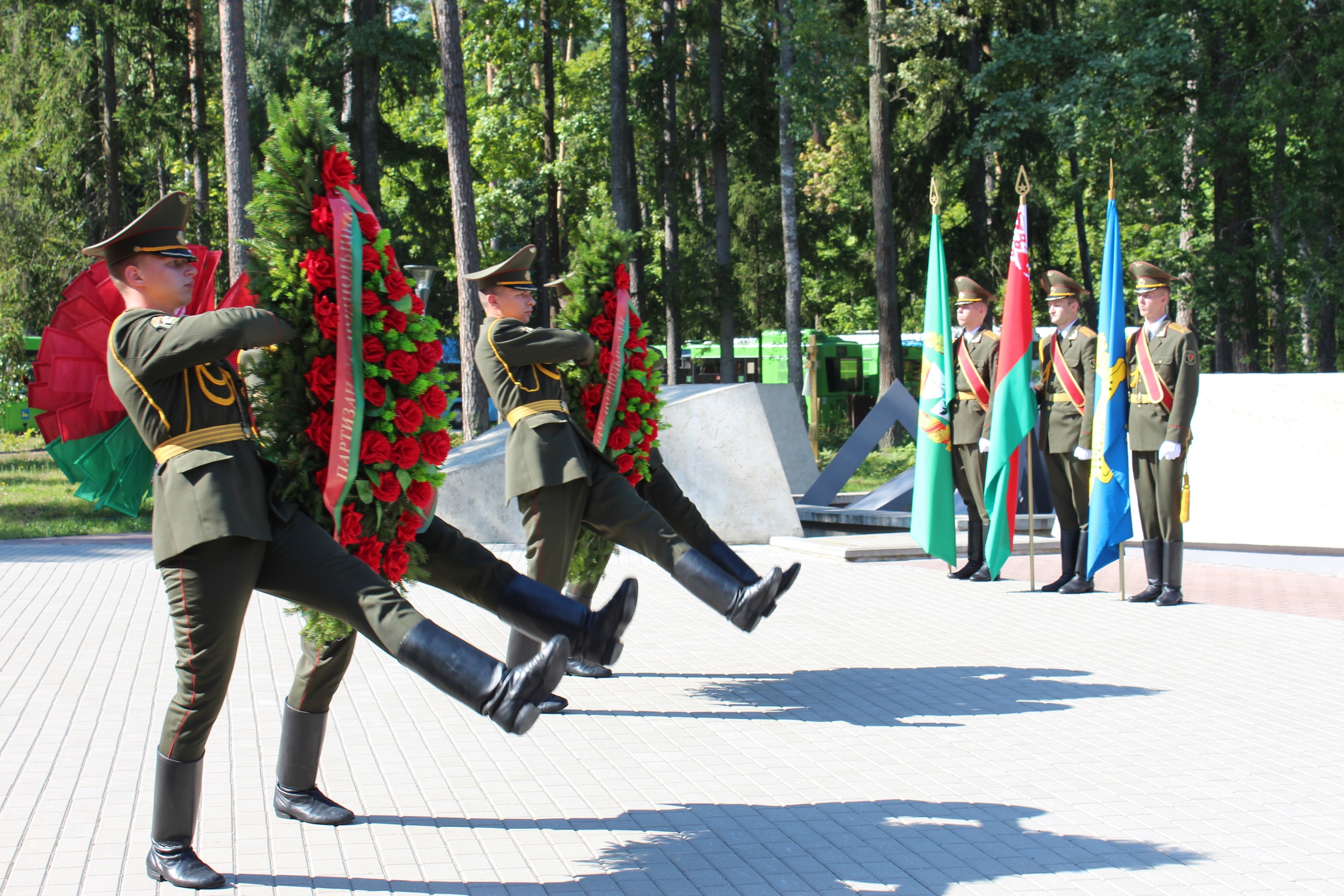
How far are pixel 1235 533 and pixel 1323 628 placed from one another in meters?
4.03

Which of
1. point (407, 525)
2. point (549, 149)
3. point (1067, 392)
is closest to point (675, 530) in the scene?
point (407, 525)

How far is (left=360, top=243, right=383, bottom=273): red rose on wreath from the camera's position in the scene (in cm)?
398

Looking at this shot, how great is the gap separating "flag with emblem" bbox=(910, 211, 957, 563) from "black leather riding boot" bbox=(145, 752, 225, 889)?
20.6 ft

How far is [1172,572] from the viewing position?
8.61 metres

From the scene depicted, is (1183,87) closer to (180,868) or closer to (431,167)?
(431,167)

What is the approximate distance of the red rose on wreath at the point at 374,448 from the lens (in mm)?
3922

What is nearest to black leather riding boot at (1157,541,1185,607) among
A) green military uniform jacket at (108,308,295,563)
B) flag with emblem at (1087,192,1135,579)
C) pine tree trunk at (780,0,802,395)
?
flag with emblem at (1087,192,1135,579)

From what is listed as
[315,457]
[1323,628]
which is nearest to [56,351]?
[315,457]

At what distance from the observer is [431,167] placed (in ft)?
92.3

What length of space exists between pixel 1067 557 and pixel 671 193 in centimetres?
2135

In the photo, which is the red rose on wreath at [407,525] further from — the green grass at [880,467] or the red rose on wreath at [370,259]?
the green grass at [880,467]

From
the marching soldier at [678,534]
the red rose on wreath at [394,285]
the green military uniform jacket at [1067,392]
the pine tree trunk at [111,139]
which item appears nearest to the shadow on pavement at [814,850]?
the marching soldier at [678,534]

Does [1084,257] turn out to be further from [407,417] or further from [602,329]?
[407,417]

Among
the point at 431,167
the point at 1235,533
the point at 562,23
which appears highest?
the point at 562,23
